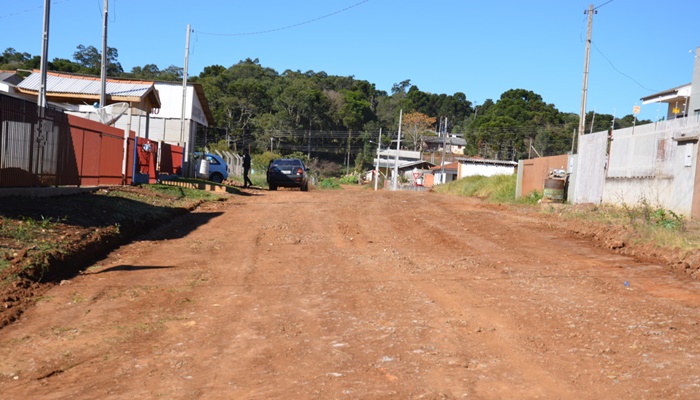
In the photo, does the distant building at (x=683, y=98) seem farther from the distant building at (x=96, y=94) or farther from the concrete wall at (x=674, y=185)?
the distant building at (x=96, y=94)

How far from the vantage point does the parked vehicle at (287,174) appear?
1236 inches

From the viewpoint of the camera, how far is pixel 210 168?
123 feet

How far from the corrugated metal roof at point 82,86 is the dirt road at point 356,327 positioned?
22.4 m

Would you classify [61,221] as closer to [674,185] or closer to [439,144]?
[674,185]

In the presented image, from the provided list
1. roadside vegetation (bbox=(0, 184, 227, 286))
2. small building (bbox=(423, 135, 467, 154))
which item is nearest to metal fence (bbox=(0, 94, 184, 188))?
roadside vegetation (bbox=(0, 184, 227, 286))

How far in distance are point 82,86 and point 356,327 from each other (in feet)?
100

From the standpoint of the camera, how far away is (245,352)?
18.8 feet

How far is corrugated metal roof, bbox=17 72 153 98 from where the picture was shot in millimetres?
31891

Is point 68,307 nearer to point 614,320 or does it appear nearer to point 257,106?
point 614,320

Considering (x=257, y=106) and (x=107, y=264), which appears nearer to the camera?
(x=107, y=264)

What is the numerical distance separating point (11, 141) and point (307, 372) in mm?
10290

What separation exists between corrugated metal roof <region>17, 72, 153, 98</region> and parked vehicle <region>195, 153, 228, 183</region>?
4.90m

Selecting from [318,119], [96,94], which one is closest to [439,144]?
[318,119]

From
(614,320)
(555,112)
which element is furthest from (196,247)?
(555,112)
